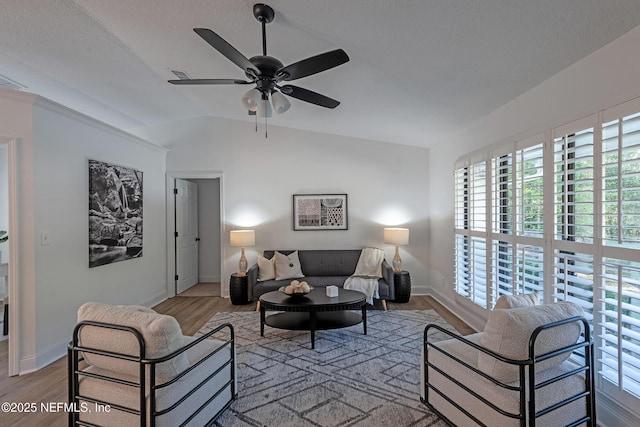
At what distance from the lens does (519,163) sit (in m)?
3.08

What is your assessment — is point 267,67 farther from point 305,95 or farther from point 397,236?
point 397,236

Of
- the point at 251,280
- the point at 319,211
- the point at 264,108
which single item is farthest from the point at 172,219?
the point at 264,108

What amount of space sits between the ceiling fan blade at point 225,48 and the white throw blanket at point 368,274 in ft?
10.8

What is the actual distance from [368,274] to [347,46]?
3.42m

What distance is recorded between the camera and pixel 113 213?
4254 millimetres

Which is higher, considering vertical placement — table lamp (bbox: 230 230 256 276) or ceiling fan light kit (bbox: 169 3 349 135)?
ceiling fan light kit (bbox: 169 3 349 135)

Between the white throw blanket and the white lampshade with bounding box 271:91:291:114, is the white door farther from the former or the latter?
the white lampshade with bounding box 271:91:291:114

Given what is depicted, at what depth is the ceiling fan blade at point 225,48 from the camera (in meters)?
1.96

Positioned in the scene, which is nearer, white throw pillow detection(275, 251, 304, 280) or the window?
the window

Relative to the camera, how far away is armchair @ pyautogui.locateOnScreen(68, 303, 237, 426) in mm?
1722

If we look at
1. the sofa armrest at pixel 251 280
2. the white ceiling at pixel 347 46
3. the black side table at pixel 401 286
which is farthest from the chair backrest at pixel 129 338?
the black side table at pixel 401 286

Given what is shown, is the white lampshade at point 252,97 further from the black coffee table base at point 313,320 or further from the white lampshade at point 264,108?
the black coffee table base at point 313,320

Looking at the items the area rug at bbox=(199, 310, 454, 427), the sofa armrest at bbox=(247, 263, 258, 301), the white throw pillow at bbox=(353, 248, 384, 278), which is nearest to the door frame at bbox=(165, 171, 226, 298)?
the sofa armrest at bbox=(247, 263, 258, 301)

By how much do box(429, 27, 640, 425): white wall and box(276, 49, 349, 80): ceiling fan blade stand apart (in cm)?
172
